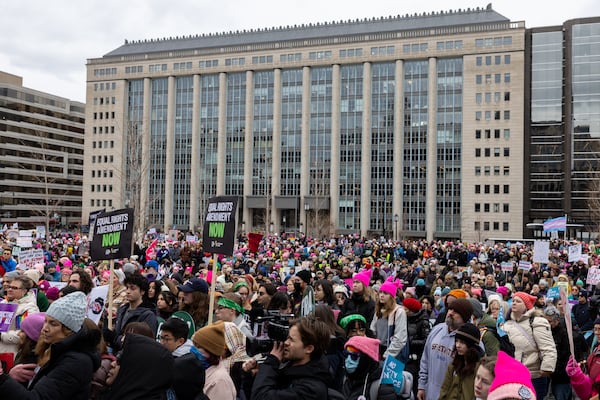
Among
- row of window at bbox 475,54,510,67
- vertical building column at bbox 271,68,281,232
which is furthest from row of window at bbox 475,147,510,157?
vertical building column at bbox 271,68,281,232

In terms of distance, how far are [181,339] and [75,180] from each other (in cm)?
11940

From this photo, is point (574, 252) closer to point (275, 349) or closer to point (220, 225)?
point (220, 225)

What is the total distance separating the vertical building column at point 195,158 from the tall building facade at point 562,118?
5118cm

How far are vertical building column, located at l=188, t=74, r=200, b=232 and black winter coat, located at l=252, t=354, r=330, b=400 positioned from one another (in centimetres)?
8658

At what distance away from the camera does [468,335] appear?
5633 mm

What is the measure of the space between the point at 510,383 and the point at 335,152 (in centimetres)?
8181

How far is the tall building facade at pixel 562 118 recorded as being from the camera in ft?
269

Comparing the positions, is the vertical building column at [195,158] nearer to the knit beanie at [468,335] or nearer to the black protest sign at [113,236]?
the black protest sign at [113,236]

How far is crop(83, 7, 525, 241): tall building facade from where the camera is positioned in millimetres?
80250

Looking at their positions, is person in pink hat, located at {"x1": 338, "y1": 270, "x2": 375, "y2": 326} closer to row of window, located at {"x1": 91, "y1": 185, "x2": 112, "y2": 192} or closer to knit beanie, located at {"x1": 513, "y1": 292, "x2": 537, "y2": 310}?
knit beanie, located at {"x1": 513, "y1": 292, "x2": 537, "y2": 310}

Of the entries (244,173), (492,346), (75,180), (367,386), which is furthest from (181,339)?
(75,180)

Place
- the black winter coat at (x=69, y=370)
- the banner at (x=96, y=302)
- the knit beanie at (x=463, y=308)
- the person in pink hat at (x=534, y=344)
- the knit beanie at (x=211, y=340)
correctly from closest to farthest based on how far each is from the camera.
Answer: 1. the black winter coat at (x=69, y=370)
2. the knit beanie at (x=211, y=340)
3. the knit beanie at (x=463, y=308)
4. the person in pink hat at (x=534, y=344)
5. the banner at (x=96, y=302)

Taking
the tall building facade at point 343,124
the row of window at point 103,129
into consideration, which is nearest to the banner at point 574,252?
the tall building facade at point 343,124

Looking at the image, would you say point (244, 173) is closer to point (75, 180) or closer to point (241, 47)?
point (241, 47)
